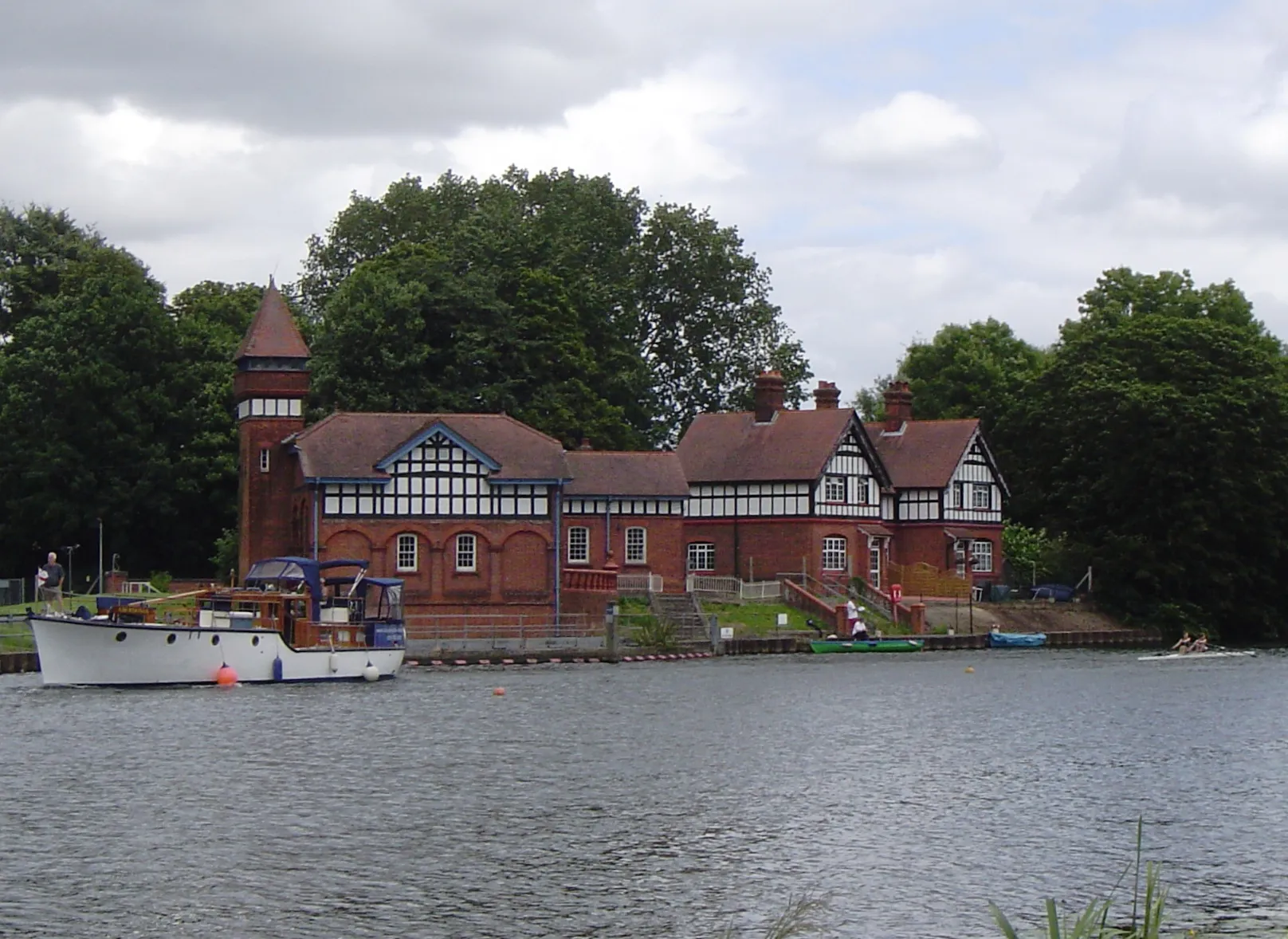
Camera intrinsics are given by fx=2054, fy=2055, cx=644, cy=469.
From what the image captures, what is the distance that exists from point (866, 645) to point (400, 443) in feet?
59.7

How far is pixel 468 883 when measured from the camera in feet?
90.8

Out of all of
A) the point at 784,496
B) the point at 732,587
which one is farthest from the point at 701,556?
the point at 732,587

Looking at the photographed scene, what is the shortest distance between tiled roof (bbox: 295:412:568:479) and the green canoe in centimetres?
1123

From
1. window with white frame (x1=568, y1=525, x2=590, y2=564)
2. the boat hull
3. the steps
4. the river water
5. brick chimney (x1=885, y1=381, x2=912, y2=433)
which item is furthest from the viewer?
brick chimney (x1=885, y1=381, x2=912, y2=433)

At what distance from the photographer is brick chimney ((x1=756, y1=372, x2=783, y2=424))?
86.9 m

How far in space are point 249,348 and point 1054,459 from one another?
3686cm

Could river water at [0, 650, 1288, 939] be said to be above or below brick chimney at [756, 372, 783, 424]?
below

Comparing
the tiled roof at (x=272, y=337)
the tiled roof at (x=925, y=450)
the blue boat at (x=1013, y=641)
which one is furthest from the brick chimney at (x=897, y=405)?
the tiled roof at (x=272, y=337)

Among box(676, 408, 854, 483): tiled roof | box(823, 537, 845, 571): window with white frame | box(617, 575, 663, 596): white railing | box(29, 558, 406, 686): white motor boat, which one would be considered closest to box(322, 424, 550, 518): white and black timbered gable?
box(617, 575, 663, 596): white railing

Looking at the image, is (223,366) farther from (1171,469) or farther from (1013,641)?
(1171,469)

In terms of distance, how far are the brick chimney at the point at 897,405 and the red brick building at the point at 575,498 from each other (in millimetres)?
1959

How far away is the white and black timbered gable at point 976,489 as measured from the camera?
88.6m

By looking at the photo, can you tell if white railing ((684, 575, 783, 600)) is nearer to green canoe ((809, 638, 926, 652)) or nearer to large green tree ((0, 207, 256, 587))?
green canoe ((809, 638, 926, 652))

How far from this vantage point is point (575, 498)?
A: 78.3 meters
